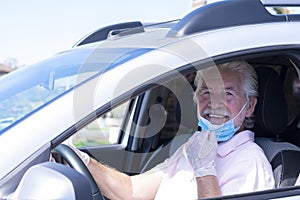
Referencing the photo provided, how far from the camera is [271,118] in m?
2.59

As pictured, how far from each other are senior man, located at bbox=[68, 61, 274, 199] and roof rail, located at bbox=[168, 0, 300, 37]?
A: 241 mm

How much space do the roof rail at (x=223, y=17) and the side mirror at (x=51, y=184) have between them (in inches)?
28.8

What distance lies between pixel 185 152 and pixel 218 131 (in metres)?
0.19

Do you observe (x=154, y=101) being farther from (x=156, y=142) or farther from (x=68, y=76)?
(x=68, y=76)

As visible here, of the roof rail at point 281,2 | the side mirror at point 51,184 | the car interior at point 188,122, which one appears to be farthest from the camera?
the car interior at point 188,122

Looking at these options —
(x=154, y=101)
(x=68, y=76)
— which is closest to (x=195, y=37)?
(x=68, y=76)

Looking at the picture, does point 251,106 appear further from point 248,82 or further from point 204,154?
point 204,154

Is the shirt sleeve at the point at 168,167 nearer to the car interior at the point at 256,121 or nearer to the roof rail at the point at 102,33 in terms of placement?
the car interior at the point at 256,121

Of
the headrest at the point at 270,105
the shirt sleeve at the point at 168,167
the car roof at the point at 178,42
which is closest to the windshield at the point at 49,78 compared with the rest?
the car roof at the point at 178,42

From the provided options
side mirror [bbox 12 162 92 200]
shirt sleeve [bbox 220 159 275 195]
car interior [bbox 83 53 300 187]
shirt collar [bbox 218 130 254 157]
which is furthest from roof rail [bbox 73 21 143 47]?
side mirror [bbox 12 162 92 200]

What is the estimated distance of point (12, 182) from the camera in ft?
5.44

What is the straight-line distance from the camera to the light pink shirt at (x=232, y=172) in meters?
2.16

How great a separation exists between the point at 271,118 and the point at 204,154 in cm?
49

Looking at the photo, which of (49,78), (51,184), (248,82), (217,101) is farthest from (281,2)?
(51,184)
